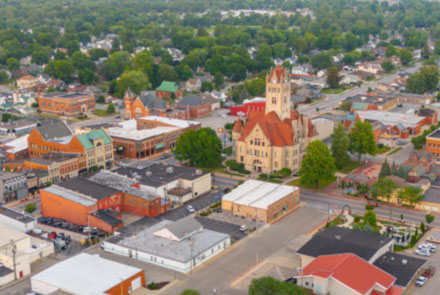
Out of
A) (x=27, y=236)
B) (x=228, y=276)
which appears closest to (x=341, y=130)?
(x=228, y=276)

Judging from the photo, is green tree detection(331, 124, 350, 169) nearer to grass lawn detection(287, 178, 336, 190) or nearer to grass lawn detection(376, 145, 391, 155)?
grass lawn detection(287, 178, 336, 190)

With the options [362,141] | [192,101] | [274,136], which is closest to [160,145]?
[274,136]

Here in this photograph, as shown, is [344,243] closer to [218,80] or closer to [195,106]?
[195,106]

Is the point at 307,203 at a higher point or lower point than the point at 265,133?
lower

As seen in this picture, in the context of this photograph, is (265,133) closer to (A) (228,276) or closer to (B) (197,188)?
(B) (197,188)

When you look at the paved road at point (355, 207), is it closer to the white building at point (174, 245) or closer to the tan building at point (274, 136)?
the tan building at point (274, 136)

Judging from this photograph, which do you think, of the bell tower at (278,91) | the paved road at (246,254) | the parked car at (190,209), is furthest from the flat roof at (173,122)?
the paved road at (246,254)
